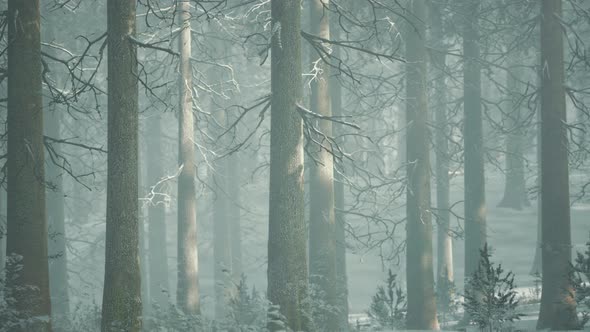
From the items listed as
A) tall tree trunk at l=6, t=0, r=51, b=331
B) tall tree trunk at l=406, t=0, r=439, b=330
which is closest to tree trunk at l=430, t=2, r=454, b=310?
tall tree trunk at l=406, t=0, r=439, b=330

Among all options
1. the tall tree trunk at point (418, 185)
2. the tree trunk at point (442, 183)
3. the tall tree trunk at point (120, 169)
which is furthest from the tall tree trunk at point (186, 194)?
the tall tree trunk at point (120, 169)

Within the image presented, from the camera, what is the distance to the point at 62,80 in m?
22.3

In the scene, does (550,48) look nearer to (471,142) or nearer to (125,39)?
(471,142)

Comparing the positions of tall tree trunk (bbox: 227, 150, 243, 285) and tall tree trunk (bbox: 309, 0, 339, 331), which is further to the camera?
tall tree trunk (bbox: 227, 150, 243, 285)

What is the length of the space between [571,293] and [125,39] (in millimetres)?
9160

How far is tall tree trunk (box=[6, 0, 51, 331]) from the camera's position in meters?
8.96

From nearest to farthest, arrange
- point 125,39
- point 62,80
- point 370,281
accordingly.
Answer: point 125,39 → point 62,80 → point 370,281

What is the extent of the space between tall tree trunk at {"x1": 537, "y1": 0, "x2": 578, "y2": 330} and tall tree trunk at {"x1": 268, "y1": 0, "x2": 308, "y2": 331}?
5449mm

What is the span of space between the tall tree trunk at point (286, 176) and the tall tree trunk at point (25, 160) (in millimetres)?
3387

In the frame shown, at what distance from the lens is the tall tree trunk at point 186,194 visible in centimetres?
1675

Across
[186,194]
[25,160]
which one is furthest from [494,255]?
[25,160]

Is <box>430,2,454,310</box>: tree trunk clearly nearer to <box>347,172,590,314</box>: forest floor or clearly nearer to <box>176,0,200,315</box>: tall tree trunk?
<box>347,172,590,314</box>: forest floor

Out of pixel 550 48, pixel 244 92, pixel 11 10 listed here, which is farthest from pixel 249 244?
pixel 11 10

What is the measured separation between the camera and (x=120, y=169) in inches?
328
